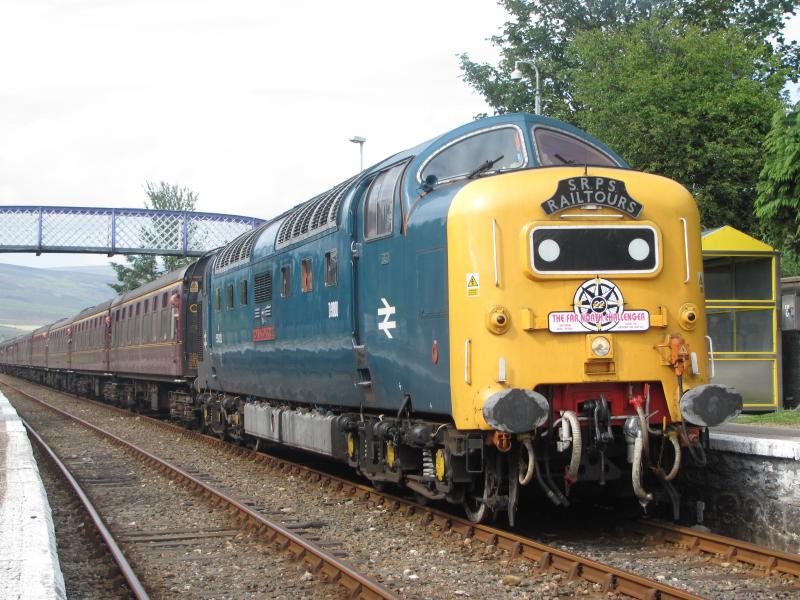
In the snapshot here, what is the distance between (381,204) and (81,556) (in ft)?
14.6

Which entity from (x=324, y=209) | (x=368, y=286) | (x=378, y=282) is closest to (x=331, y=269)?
(x=324, y=209)

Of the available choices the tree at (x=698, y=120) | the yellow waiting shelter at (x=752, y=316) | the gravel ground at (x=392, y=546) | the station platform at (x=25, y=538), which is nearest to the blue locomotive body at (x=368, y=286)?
the gravel ground at (x=392, y=546)

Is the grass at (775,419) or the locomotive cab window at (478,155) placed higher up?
the locomotive cab window at (478,155)

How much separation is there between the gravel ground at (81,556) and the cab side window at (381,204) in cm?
403

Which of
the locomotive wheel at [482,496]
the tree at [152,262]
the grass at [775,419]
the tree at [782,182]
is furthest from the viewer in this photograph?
the tree at [152,262]

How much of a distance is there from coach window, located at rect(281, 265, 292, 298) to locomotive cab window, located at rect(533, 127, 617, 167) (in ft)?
15.5

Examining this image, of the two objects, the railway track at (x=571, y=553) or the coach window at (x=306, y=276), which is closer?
the railway track at (x=571, y=553)

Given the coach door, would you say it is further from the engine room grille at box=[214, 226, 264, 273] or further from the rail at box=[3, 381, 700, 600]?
the engine room grille at box=[214, 226, 264, 273]

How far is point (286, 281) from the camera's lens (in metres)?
13.5

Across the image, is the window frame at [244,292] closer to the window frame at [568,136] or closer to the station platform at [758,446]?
the window frame at [568,136]

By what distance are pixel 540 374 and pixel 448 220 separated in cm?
154

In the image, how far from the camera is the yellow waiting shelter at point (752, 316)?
16.7 m

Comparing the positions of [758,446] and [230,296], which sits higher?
[230,296]

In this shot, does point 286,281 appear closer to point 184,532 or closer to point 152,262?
point 184,532
